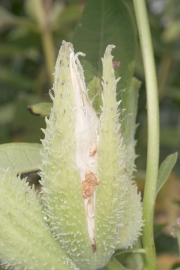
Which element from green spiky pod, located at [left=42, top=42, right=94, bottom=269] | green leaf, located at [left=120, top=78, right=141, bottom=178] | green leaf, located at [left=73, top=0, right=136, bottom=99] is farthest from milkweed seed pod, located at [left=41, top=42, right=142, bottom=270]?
green leaf, located at [left=73, top=0, right=136, bottom=99]

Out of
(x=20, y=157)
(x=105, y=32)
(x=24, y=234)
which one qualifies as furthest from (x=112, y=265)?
(x=105, y=32)

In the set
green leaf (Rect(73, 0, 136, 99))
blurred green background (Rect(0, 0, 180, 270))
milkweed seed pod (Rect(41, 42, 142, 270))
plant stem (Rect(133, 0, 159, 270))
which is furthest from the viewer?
blurred green background (Rect(0, 0, 180, 270))

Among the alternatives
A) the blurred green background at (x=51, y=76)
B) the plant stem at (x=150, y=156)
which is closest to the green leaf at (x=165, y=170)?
the plant stem at (x=150, y=156)

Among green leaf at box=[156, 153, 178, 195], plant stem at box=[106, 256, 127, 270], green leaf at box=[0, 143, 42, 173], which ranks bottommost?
plant stem at box=[106, 256, 127, 270]

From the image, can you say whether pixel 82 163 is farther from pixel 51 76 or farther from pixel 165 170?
pixel 51 76

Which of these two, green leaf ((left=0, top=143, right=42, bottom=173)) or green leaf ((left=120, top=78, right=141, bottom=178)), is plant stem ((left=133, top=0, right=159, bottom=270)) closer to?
green leaf ((left=120, top=78, right=141, bottom=178))

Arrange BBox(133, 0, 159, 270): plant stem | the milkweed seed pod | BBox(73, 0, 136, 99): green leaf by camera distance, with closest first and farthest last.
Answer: the milkweed seed pod → BBox(133, 0, 159, 270): plant stem → BBox(73, 0, 136, 99): green leaf

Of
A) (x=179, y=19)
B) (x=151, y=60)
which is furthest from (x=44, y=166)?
(x=179, y=19)
